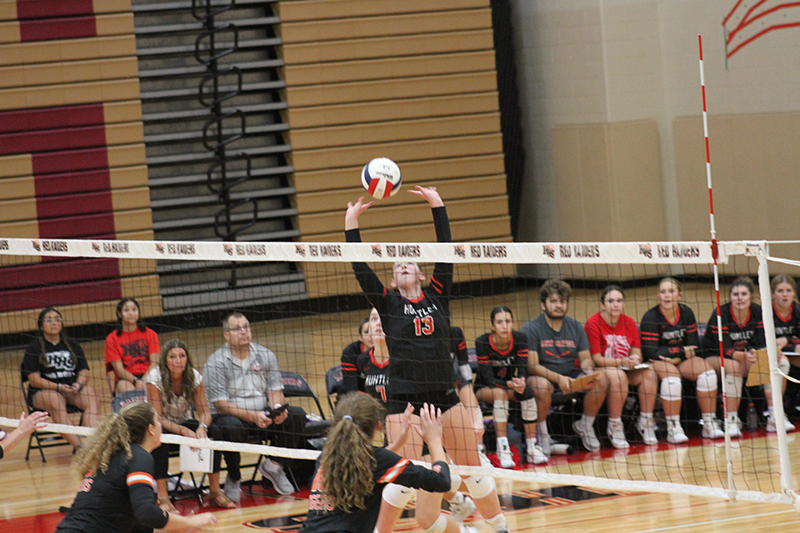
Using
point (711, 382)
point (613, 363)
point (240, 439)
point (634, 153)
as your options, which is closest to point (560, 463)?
point (613, 363)

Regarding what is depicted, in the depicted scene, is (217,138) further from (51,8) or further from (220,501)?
(220,501)

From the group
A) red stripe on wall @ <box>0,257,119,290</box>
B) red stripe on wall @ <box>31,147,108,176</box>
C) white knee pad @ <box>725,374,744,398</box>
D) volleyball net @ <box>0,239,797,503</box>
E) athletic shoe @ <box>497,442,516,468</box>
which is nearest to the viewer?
volleyball net @ <box>0,239,797,503</box>

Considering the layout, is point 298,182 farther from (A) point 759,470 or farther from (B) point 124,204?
(A) point 759,470

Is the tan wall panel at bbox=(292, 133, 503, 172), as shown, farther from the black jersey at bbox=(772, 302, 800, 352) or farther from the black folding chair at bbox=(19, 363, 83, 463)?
the black jersey at bbox=(772, 302, 800, 352)

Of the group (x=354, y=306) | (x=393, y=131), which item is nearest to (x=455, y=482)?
(x=354, y=306)

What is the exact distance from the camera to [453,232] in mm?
14945

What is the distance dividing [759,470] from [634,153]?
781 cm

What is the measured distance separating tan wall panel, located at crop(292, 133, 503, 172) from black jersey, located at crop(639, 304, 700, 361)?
266 inches

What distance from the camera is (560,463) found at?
7648 mm

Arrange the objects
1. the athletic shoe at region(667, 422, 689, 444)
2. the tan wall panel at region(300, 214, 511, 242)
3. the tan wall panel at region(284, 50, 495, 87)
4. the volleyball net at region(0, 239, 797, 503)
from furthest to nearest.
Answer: the tan wall panel at region(300, 214, 511, 242) < the tan wall panel at region(284, 50, 495, 87) < the athletic shoe at region(667, 422, 689, 444) < the volleyball net at region(0, 239, 797, 503)

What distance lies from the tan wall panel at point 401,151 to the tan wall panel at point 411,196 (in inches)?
15.0

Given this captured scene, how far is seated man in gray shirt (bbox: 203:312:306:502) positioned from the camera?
291 inches

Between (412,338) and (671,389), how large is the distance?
3181mm

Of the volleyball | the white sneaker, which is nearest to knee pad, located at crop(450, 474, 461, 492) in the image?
the volleyball
